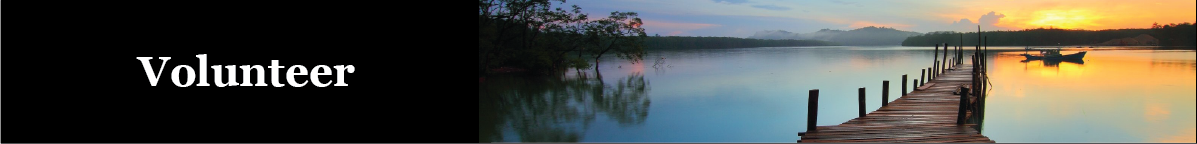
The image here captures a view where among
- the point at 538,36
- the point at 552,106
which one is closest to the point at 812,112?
the point at 552,106

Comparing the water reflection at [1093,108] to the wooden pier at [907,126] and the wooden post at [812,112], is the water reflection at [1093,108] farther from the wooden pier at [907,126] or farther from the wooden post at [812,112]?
the wooden post at [812,112]

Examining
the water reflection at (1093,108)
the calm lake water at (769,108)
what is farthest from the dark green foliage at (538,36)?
the water reflection at (1093,108)

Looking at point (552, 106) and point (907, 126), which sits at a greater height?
point (907, 126)

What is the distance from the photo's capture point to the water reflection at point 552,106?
12461 millimetres

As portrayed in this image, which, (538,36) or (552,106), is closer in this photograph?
(552,106)

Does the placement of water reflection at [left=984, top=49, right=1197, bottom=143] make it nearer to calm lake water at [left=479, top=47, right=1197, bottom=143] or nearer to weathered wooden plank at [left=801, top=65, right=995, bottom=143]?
calm lake water at [left=479, top=47, right=1197, bottom=143]

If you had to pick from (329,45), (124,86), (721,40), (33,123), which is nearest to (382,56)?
(329,45)

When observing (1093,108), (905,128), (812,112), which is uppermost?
(812,112)

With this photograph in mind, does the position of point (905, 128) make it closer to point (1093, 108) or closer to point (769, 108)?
point (769, 108)

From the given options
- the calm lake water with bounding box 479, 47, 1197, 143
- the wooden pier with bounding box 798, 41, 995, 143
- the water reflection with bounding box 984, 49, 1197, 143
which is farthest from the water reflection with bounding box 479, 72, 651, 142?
A: the water reflection with bounding box 984, 49, 1197, 143

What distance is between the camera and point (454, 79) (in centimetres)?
A: 1113

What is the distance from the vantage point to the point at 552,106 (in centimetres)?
1739

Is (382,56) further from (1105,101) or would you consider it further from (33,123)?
(1105,101)

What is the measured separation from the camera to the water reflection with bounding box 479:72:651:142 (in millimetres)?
12461
